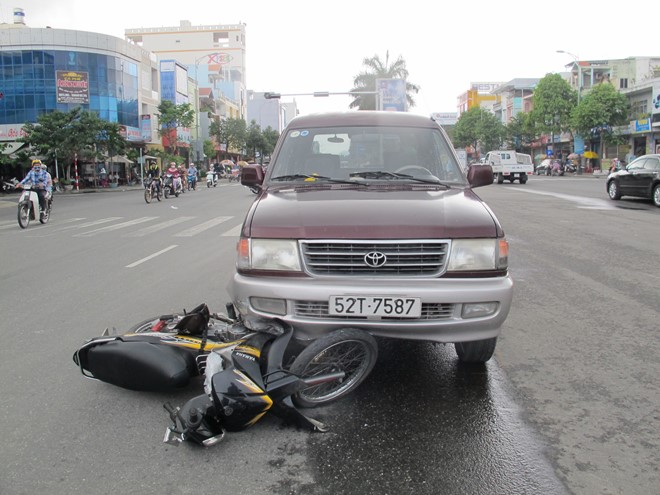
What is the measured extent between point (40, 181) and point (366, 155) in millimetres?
12146

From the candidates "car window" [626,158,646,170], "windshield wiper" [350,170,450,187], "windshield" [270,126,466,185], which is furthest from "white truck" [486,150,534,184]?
"windshield wiper" [350,170,450,187]

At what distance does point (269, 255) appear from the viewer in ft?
11.1

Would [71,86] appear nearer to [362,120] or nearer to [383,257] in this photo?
[362,120]

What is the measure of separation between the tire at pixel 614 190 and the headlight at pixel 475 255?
18.0 metres

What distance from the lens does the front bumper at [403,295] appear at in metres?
3.15

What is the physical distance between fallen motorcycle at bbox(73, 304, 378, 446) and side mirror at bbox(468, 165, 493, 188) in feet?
6.72

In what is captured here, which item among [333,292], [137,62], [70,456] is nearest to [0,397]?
[70,456]

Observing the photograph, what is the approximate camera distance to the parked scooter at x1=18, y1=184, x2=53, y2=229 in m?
13.6

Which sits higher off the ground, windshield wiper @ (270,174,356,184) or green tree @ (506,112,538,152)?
green tree @ (506,112,538,152)

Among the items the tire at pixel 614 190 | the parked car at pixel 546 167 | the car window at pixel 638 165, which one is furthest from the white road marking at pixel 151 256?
the parked car at pixel 546 167

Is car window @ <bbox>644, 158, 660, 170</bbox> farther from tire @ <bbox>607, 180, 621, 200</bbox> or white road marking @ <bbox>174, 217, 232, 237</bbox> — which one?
white road marking @ <bbox>174, 217, 232, 237</bbox>

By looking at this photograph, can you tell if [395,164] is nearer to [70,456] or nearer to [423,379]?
[423,379]

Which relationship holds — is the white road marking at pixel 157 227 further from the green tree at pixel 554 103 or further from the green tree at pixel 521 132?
the green tree at pixel 521 132

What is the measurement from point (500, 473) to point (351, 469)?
692 mm
